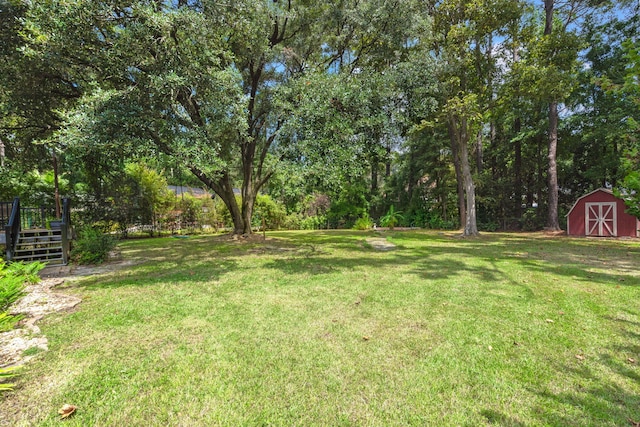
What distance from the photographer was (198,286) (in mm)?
5117

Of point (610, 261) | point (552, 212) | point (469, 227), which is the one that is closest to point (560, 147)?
point (552, 212)

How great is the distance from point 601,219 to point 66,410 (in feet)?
59.0

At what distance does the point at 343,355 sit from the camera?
8.86 ft

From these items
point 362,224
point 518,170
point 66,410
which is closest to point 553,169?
point 518,170

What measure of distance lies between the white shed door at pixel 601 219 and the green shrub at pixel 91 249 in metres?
19.0

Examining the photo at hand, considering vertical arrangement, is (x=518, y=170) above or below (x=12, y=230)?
above

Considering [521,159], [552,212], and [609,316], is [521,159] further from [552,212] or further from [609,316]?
[609,316]

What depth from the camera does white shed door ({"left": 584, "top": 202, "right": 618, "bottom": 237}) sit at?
1237 centimetres

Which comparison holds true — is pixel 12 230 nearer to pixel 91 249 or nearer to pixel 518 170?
pixel 91 249

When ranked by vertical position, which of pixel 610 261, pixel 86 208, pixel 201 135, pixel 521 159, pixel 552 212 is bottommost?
pixel 610 261

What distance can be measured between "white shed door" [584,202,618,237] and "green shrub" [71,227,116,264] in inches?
747

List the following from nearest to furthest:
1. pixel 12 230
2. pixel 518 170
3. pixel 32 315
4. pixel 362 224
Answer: pixel 32 315, pixel 12 230, pixel 518 170, pixel 362 224

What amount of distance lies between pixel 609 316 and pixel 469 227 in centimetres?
1074

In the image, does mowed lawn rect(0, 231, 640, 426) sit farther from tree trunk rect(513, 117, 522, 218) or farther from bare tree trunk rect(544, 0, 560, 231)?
tree trunk rect(513, 117, 522, 218)
